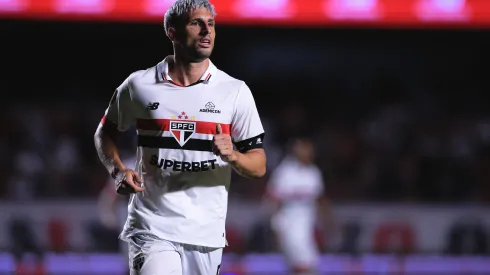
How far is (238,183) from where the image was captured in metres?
12.2

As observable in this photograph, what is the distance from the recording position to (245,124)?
3.82m

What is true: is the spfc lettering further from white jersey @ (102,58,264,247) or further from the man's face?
the man's face

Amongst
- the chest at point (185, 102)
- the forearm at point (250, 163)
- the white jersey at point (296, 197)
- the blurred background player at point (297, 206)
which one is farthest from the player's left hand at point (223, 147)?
the white jersey at point (296, 197)

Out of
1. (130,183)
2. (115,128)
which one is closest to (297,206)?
(115,128)

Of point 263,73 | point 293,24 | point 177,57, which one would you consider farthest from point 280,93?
point 177,57

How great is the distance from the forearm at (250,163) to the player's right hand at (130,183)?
0.42 metres

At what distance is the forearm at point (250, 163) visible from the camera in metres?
3.58

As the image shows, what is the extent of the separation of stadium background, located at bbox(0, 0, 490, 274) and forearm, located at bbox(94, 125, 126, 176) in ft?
12.0

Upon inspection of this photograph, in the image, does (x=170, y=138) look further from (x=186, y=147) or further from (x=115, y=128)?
(x=115, y=128)

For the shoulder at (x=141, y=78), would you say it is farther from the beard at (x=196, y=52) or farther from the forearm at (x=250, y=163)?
the forearm at (x=250, y=163)

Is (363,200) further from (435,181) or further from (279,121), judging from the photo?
(279,121)

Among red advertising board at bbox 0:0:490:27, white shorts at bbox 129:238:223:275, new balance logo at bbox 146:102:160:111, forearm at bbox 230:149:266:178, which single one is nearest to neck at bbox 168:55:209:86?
new balance logo at bbox 146:102:160:111

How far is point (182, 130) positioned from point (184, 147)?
79 millimetres

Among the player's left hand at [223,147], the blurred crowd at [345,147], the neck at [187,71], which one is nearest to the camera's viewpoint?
the player's left hand at [223,147]
